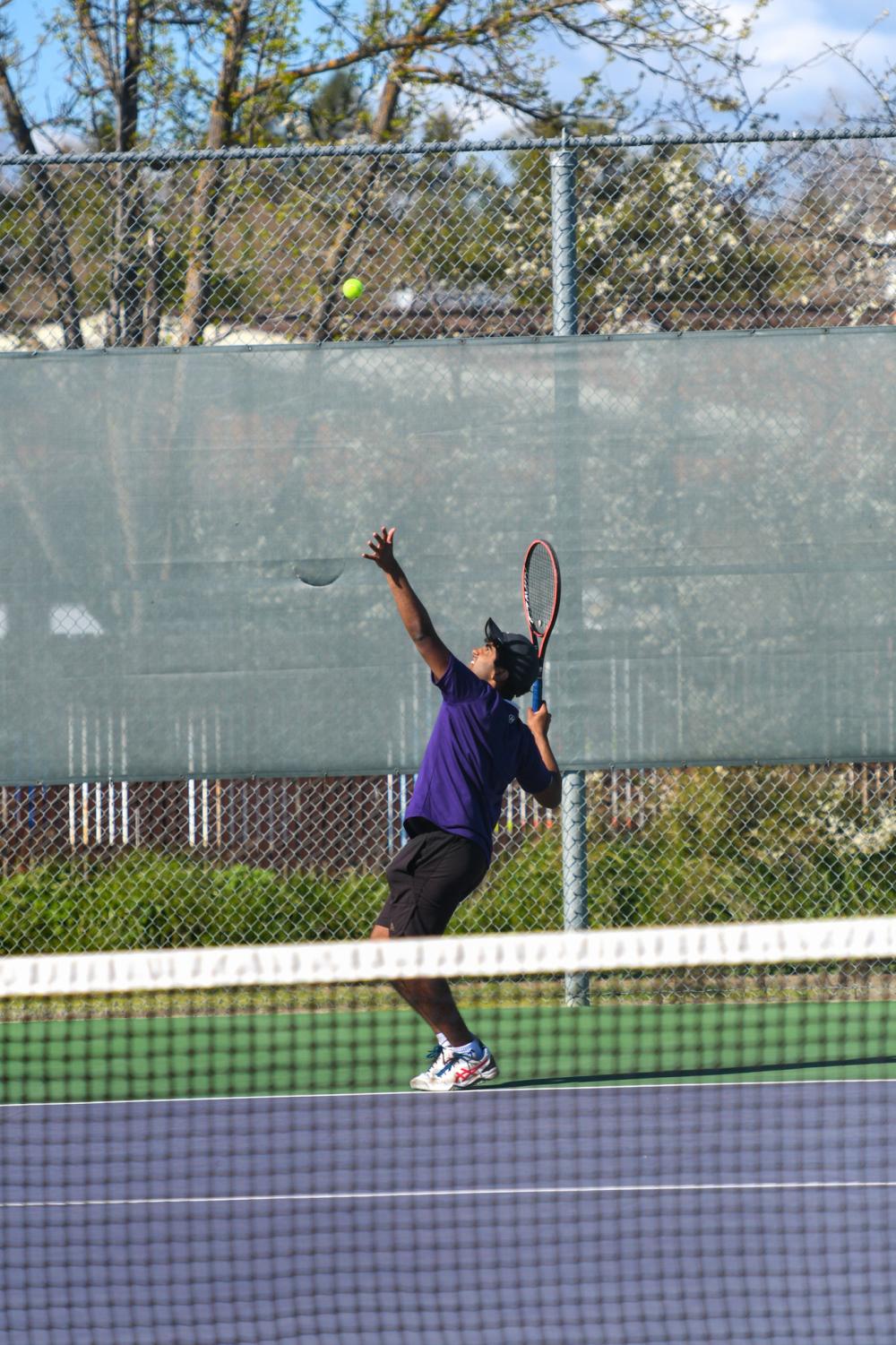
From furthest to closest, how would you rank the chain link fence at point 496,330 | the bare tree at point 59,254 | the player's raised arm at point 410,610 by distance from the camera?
1. the bare tree at point 59,254
2. the chain link fence at point 496,330
3. the player's raised arm at point 410,610

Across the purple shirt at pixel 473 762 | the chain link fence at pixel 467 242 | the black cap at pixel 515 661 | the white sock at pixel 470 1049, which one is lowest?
the white sock at pixel 470 1049

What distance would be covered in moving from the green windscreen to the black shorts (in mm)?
957

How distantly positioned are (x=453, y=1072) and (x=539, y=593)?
1812 millimetres

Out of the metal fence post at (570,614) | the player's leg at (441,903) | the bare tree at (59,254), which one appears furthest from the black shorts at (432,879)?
the bare tree at (59,254)

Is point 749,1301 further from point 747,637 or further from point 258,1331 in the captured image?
point 747,637

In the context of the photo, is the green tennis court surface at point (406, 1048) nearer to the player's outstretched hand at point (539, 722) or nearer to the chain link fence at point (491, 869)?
the chain link fence at point (491, 869)

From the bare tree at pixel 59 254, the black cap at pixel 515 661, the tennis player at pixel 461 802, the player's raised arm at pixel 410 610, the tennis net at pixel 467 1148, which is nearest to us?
the tennis net at pixel 467 1148

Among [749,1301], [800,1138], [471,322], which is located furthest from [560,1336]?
[471,322]

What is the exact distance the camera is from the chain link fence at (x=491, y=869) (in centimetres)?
678

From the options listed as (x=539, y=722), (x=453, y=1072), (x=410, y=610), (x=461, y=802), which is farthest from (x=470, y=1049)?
(x=410, y=610)

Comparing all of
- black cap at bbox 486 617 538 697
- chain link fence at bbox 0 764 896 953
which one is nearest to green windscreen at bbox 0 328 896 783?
chain link fence at bbox 0 764 896 953

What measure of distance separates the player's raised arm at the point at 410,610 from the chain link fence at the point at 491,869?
181 cm

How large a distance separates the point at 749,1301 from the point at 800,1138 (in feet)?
4.83

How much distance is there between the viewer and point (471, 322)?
287 inches
